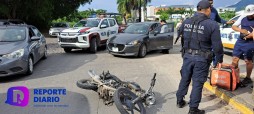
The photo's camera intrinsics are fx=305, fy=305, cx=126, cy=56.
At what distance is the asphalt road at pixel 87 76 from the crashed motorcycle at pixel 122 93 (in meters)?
0.21

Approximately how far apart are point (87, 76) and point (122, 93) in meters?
3.55

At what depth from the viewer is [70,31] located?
1329 centimetres

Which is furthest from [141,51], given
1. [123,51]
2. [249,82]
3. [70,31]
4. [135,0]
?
[135,0]

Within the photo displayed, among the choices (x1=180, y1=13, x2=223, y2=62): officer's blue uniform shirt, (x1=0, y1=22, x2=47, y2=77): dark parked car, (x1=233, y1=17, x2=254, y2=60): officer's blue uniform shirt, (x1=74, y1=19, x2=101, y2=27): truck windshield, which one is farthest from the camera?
(x1=74, y1=19, x2=101, y2=27): truck windshield

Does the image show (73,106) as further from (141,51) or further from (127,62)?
(141,51)

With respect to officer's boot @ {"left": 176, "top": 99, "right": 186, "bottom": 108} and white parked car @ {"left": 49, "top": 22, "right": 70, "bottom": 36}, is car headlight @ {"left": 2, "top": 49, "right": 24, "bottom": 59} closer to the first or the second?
officer's boot @ {"left": 176, "top": 99, "right": 186, "bottom": 108}

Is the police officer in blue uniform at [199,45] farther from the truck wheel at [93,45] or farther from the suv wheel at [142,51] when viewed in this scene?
the truck wheel at [93,45]

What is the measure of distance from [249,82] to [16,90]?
17.0 ft

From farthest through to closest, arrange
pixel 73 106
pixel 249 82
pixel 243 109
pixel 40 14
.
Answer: pixel 40 14
pixel 249 82
pixel 73 106
pixel 243 109

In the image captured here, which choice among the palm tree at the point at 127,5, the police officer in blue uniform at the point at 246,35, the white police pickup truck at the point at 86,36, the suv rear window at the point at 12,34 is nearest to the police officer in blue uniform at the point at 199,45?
the police officer in blue uniform at the point at 246,35

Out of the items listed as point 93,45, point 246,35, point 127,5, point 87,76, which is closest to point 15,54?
point 87,76

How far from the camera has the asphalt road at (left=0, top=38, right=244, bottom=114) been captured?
213 inches

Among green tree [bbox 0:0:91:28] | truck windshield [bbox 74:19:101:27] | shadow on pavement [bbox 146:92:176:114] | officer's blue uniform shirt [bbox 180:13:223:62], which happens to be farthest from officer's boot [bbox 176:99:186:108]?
green tree [bbox 0:0:91:28]

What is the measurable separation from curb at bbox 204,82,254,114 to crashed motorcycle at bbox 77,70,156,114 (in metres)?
1.46
